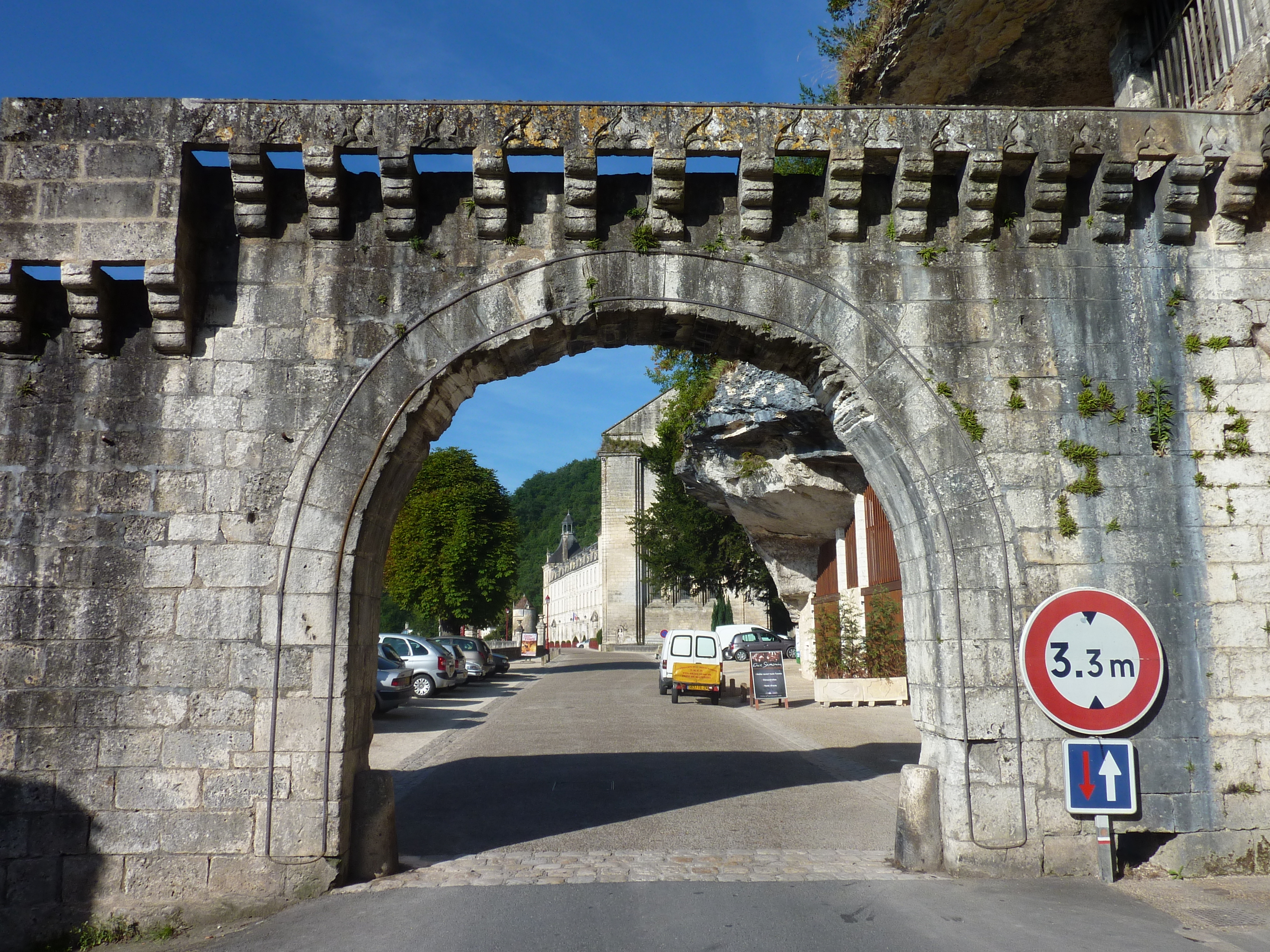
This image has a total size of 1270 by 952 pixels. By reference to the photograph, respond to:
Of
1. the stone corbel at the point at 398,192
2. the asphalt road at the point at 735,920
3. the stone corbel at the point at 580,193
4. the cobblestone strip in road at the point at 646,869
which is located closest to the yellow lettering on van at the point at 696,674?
the cobblestone strip in road at the point at 646,869

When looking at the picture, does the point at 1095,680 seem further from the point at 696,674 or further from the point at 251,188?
the point at 696,674

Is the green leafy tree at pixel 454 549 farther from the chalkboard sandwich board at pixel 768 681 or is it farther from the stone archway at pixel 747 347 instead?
the stone archway at pixel 747 347

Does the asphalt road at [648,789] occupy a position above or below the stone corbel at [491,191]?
below

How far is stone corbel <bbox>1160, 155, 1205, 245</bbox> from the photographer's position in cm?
531

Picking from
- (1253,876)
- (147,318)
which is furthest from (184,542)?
(1253,876)

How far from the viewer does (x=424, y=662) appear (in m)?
18.6

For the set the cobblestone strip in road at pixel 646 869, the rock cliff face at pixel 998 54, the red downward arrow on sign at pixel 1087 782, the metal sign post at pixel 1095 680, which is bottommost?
the cobblestone strip in road at pixel 646 869

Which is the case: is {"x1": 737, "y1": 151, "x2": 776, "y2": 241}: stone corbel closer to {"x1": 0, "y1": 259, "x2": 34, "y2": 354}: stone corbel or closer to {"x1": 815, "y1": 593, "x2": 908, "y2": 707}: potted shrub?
{"x1": 0, "y1": 259, "x2": 34, "y2": 354}: stone corbel

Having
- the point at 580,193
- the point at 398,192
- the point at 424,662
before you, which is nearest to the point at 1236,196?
the point at 580,193

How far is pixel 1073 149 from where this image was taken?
17.4 ft

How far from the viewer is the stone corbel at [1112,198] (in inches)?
210

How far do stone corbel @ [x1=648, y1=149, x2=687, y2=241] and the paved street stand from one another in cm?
395

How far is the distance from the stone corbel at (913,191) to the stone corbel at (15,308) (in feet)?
17.4

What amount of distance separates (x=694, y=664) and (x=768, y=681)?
5.40ft
